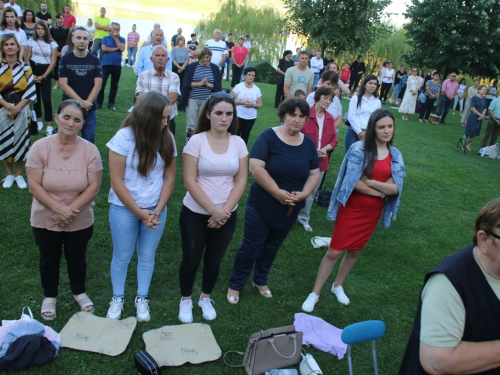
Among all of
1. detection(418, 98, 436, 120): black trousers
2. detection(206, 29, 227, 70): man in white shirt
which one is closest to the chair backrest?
detection(206, 29, 227, 70): man in white shirt

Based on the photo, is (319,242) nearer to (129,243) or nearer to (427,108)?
(129,243)

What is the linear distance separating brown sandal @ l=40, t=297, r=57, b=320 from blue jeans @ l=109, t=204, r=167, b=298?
1.69 ft

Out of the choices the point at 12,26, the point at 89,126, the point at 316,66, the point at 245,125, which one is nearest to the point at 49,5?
the point at 316,66

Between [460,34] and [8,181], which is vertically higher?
[460,34]

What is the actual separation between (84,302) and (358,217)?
2.65 metres

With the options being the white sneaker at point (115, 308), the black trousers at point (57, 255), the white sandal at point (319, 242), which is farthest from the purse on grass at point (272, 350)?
the white sandal at point (319, 242)

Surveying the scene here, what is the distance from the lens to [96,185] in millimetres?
3326

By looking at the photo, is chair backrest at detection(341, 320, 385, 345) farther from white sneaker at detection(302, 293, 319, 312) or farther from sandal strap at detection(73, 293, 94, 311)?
sandal strap at detection(73, 293, 94, 311)

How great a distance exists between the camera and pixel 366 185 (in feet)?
12.2

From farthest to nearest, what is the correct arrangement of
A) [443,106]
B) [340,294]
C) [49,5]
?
[49,5] → [443,106] → [340,294]

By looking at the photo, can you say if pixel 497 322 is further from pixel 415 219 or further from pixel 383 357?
pixel 415 219

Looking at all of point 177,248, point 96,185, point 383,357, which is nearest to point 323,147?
point 177,248

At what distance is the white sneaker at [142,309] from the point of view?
355 cm

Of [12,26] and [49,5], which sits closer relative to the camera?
[12,26]
